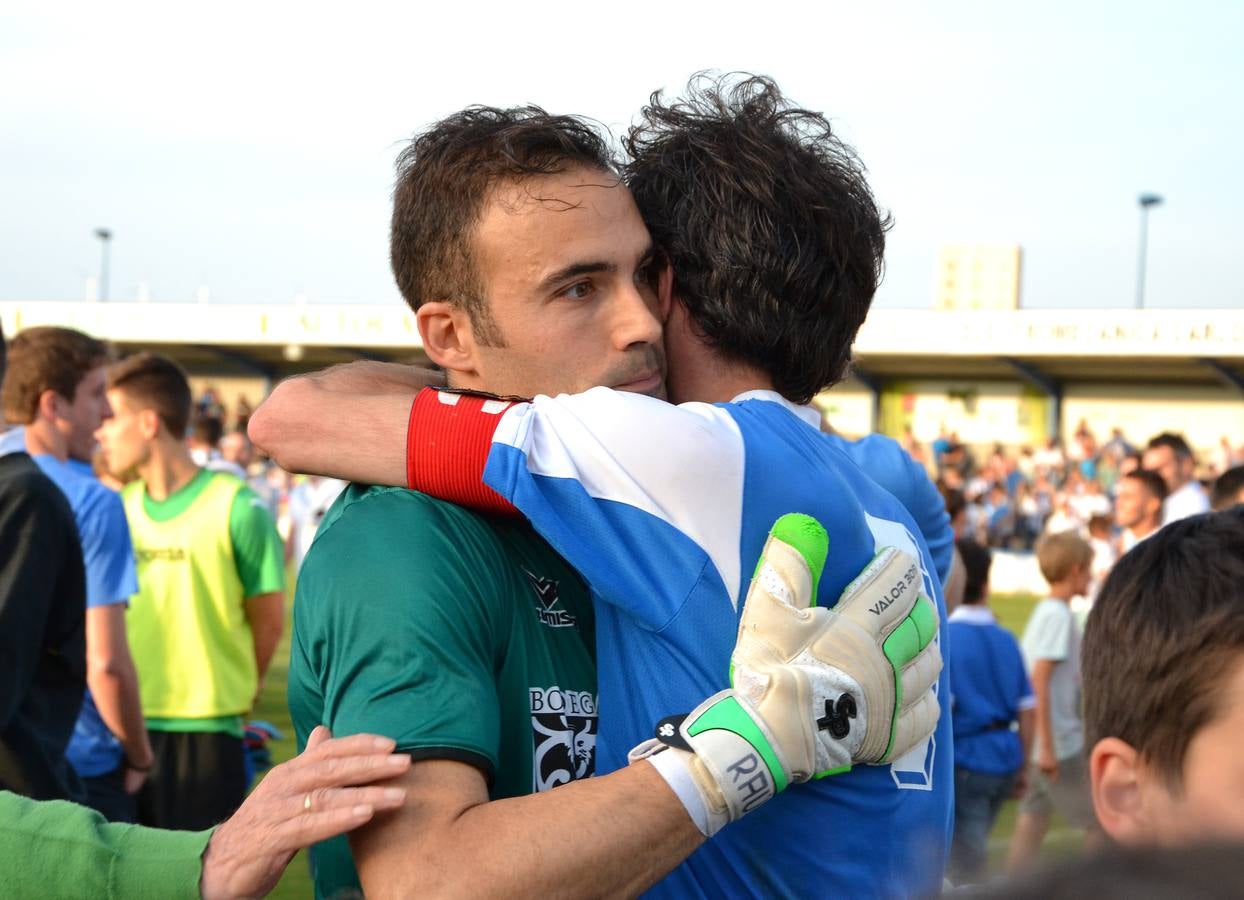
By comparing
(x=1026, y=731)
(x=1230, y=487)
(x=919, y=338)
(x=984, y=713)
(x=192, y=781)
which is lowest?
(x=192, y=781)

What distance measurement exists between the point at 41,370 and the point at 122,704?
1.30 metres

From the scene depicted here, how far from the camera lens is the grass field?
0.99m

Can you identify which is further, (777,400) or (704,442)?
(777,400)

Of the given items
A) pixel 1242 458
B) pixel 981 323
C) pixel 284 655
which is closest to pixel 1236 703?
pixel 284 655

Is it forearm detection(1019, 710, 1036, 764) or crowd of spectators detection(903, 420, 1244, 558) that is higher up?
crowd of spectators detection(903, 420, 1244, 558)

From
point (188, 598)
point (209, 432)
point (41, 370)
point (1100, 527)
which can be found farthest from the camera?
point (1100, 527)

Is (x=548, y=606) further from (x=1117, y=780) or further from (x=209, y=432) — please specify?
(x=209, y=432)

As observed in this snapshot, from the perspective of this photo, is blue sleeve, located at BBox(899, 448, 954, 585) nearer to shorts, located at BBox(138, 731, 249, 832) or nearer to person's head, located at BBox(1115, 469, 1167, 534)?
shorts, located at BBox(138, 731, 249, 832)

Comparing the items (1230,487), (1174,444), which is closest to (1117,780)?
(1230,487)

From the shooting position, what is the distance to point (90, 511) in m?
5.39

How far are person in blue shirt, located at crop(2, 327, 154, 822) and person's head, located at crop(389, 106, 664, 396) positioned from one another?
3.54 metres

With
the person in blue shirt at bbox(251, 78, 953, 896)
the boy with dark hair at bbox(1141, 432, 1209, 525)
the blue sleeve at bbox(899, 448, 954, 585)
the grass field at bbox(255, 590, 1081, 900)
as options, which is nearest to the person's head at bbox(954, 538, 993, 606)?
the grass field at bbox(255, 590, 1081, 900)

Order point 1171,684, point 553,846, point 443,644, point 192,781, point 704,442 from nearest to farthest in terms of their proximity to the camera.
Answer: point 1171,684 < point 553,846 < point 443,644 < point 704,442 < point 192,781

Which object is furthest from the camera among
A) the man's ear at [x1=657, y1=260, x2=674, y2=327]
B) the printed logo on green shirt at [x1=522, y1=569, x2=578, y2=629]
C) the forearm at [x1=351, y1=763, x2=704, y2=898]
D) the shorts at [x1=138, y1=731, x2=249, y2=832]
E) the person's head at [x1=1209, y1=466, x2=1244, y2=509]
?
the person's head at [x1=1209, y1=466, x2=1244, y2=509]
